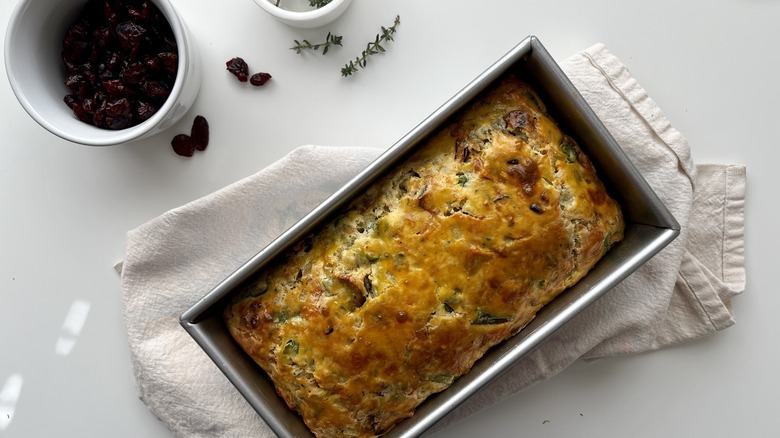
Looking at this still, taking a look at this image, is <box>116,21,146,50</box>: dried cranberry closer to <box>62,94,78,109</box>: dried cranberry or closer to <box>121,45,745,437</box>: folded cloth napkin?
<box>62,94,78,109</box>: dried cranberry

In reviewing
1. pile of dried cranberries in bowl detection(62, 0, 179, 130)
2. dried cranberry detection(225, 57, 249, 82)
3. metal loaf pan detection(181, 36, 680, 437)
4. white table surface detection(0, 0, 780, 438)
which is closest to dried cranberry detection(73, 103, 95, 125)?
pile of dried cranberries in bowl detection(62, 0, 179, 130)

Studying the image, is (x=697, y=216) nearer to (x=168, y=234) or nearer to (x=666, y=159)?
(x=666, y=159)

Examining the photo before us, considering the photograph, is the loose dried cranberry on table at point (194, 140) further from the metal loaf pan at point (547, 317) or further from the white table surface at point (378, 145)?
the metal loaf pan at point (547, 317)

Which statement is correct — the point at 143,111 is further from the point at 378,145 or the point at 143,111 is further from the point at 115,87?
the point at 378,145

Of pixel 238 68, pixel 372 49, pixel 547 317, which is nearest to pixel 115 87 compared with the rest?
pixel 238 68

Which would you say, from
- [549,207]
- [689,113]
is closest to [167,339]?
[549,207]

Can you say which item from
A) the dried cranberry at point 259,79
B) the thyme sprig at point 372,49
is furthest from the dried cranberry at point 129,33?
the thyme sprig at point 372,49
